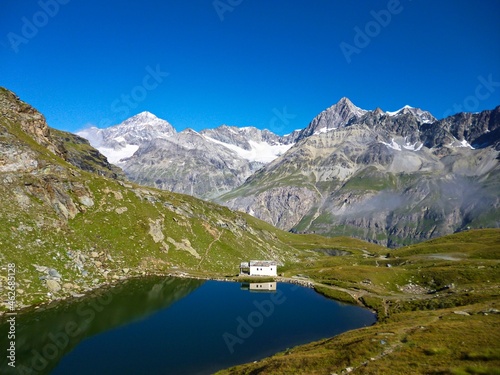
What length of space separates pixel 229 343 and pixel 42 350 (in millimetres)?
31956

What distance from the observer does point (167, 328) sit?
69.9 meters

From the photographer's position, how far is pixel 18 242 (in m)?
83.6

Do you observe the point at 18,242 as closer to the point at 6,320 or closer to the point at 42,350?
the point at 6,320

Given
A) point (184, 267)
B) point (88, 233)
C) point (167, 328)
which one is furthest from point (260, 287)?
point (88, 233)

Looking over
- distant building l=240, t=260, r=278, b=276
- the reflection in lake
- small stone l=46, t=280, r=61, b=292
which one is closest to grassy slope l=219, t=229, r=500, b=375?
the reflection in lake

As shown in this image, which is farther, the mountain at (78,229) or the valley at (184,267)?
the mountain at (78,229)

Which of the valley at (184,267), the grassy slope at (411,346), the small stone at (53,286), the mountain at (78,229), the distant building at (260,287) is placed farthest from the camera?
the distant building at (260,287)

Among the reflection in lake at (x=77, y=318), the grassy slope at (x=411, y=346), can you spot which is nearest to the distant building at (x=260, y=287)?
the reflection in lake at (x=77, y=318)

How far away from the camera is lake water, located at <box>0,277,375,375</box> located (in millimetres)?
52844

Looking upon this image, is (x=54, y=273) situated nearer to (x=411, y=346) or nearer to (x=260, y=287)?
(x=260, y=287)

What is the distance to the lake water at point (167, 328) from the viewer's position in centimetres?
5284

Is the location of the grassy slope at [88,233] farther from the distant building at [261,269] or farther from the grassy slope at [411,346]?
the grassy slope at [411,346]

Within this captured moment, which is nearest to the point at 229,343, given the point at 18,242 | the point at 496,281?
the point at 18,242

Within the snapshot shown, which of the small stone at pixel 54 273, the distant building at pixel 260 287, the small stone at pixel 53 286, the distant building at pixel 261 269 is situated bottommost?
the distant building at pixel 260 287
